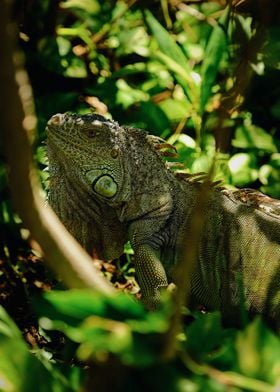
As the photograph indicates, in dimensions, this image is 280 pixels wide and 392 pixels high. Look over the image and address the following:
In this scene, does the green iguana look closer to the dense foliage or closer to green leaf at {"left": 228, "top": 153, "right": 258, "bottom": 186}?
the dense foliage

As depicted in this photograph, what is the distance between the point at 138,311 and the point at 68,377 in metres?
0.40

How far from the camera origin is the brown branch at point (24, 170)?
41.6 inches

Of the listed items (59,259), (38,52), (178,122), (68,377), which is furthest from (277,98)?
(59,259)

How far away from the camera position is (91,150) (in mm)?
2939

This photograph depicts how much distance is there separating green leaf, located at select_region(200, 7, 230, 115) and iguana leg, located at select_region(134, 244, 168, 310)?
1.30 meters

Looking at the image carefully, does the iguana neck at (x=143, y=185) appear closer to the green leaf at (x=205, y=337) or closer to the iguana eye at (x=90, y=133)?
the iguana eye at (x=90, y=133)

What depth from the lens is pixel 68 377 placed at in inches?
66.1

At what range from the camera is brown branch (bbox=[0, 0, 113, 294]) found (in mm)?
1058

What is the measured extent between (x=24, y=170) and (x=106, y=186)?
6.00ft

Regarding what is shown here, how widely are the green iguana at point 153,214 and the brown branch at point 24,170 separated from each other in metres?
1.65

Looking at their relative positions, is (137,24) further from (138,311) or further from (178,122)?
(138,311)

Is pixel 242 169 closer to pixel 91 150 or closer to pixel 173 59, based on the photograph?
pixel 173 59

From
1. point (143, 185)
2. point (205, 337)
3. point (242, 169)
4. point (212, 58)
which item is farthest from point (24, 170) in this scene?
point (212, 58)

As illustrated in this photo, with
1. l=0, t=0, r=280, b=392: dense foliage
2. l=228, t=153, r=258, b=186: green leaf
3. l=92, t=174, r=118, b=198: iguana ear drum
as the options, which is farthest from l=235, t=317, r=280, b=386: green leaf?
l=228, t=153, r=258, b=186: green leaf
